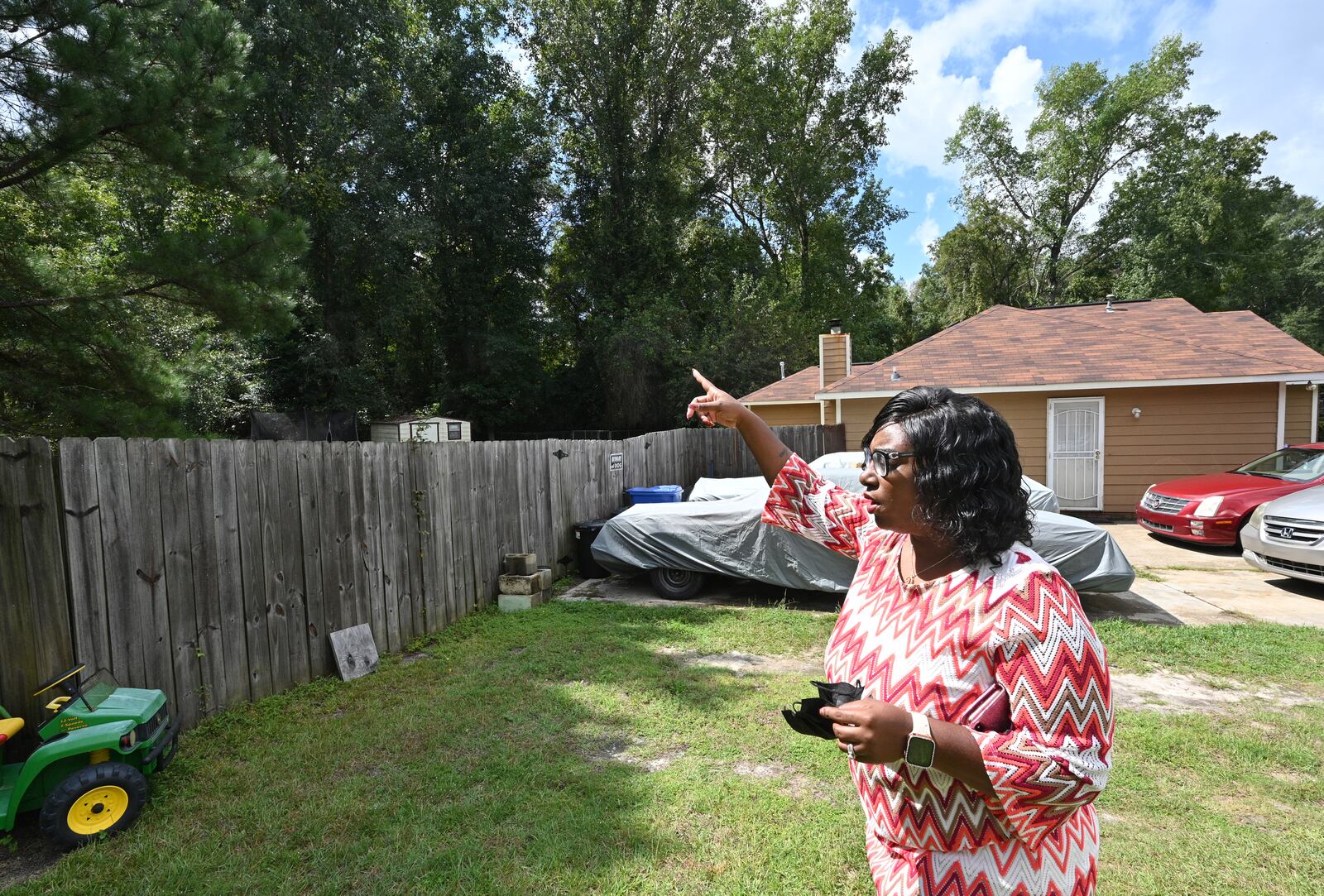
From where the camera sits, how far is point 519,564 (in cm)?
643

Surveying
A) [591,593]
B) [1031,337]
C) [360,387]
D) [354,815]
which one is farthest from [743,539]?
[360,387]

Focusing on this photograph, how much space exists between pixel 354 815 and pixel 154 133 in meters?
5.05

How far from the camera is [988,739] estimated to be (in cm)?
98

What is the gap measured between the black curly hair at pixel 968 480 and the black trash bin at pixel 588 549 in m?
6.49

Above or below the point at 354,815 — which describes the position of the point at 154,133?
above

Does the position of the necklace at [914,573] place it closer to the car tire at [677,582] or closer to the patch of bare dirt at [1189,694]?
the patch of bare dirt at [1189,694]

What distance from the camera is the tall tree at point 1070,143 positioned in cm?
2720

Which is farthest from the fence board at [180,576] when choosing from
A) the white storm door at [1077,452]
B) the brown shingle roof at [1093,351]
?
the white storm door at [1077,452]

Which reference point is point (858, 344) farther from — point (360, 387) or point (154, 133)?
point (154, 133)

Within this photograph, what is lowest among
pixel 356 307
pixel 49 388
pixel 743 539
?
pixel 743 539

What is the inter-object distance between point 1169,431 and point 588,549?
1047 centimetres

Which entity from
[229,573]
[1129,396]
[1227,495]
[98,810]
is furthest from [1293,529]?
[98,810]

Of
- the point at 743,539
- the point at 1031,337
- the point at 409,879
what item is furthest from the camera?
the point at 1031,337

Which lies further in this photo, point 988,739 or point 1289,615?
point 1289,615
